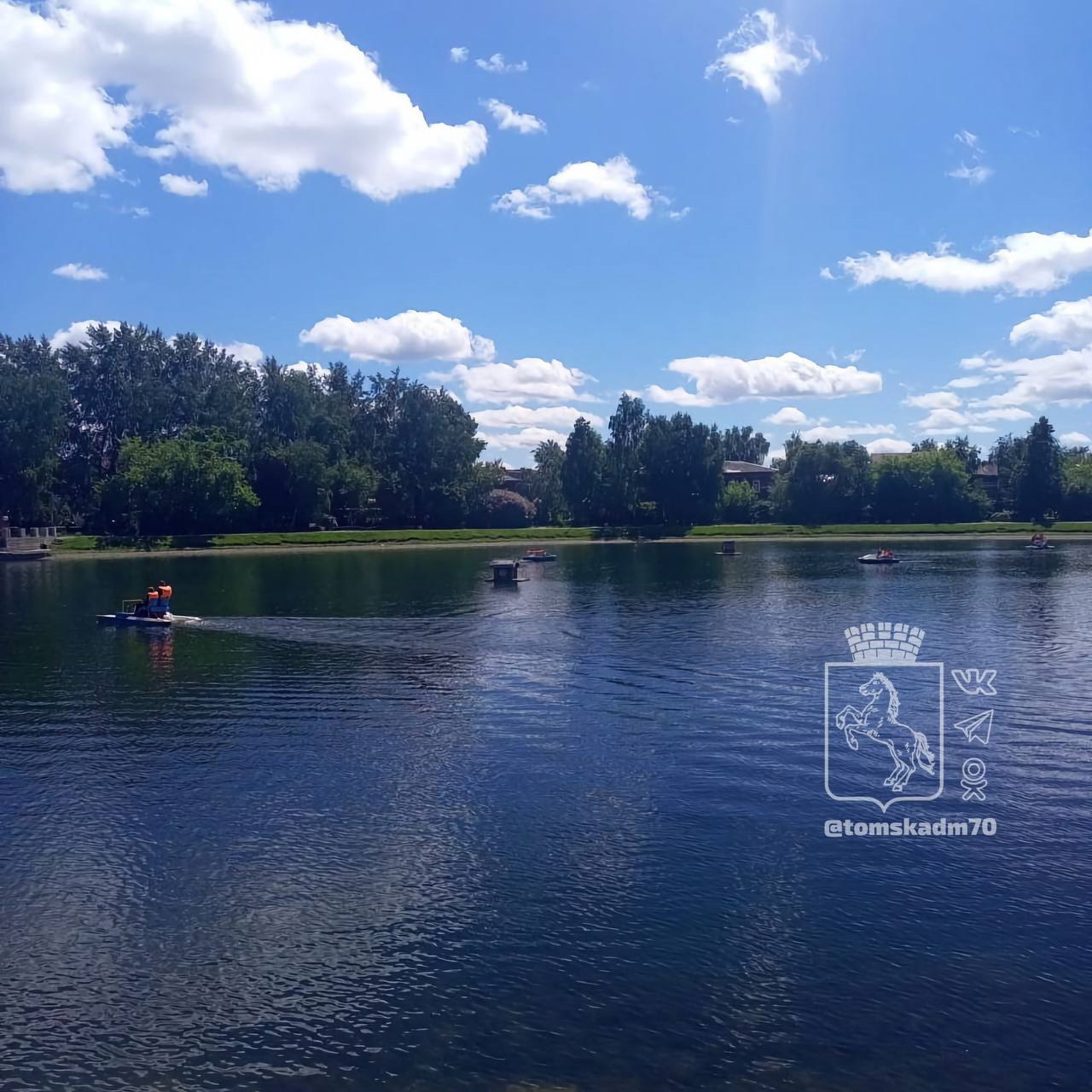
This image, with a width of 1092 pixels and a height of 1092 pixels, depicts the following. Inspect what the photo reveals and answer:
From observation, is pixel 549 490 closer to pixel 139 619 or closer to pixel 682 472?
pixel 682 472

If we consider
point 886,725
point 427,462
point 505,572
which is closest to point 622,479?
point 427,462

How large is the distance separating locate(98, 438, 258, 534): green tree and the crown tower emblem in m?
97.3

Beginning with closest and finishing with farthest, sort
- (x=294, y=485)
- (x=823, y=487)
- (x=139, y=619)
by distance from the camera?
(x=139, y=619) → (x=294, y=485) → (x=823, y=487)

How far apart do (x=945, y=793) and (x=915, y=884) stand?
615 cm

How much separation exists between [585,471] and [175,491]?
210 ft

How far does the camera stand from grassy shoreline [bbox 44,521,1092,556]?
416 ft

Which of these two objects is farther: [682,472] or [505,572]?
[682,472]

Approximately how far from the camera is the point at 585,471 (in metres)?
162

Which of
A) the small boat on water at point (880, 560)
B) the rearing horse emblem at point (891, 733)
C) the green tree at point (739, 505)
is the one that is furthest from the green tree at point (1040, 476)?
the rearing horse emblem at point (891, 733)

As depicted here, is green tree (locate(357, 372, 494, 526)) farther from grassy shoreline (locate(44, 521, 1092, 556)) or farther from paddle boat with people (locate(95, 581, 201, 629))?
paddle boat with people (locate(95, 581, 201, 629))

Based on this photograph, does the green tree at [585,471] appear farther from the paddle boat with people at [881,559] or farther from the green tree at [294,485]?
the paddle boat with people at [881,559]

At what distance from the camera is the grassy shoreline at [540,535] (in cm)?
12675

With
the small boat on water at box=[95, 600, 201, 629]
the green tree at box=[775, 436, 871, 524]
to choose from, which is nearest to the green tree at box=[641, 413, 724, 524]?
the green tree at box=[775, 436, 871, 524]

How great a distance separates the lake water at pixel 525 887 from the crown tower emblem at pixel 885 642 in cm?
349
